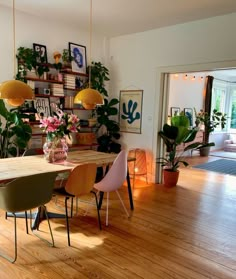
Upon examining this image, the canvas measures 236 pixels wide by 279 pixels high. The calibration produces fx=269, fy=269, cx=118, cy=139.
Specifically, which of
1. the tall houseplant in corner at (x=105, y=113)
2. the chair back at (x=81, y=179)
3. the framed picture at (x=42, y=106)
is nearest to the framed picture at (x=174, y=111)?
the tall houseplant in corner at (x=105, y=113)

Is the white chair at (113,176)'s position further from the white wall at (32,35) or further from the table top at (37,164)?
the white wall at (32,35)

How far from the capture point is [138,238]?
2.93 m

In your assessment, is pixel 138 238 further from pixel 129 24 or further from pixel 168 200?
pixel 129 24

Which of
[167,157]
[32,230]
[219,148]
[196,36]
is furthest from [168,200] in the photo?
[219,148]

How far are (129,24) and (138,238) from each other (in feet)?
11.9

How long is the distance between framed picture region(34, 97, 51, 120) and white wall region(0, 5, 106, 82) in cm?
57

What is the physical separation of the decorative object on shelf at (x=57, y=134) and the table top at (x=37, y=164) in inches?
4.2

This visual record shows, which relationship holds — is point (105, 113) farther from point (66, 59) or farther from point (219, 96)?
point (219, 96)

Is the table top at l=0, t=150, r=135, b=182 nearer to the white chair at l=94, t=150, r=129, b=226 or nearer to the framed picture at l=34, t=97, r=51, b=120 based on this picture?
the white chair at l=94, t=150, r=129, b=226

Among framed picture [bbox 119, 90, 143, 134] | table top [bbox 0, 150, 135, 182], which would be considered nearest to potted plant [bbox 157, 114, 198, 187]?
framed picture [bbox 119, 90, 143, 134]

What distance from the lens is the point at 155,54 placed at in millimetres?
5008

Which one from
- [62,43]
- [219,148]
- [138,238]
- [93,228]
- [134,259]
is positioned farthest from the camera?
[219,148]

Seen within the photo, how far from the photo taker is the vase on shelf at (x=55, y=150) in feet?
10.3

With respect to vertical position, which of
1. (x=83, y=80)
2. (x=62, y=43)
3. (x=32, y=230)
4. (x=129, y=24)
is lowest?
(x=32, y=230)
